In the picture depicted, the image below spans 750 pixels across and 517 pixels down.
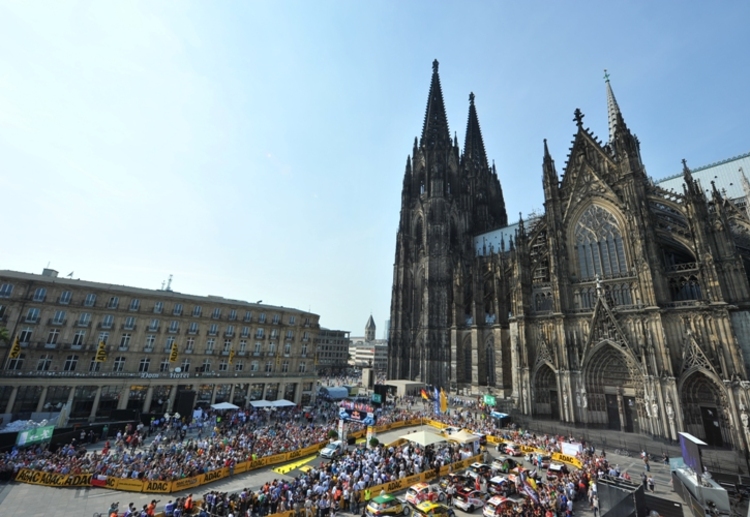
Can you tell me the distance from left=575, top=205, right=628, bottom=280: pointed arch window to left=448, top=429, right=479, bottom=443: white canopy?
21386 mm

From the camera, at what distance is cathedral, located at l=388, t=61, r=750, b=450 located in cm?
2669

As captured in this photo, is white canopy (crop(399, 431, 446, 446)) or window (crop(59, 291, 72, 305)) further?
window (crop(59, 291, 72, 305))

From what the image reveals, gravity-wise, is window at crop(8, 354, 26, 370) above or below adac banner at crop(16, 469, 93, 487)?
above

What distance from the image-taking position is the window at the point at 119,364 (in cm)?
3572

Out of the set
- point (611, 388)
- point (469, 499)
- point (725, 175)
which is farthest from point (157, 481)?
point (725, 175)

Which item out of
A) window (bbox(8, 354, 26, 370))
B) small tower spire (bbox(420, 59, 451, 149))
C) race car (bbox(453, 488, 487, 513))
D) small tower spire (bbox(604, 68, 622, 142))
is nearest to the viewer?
race car (bbox(453, 488, 487, 513))

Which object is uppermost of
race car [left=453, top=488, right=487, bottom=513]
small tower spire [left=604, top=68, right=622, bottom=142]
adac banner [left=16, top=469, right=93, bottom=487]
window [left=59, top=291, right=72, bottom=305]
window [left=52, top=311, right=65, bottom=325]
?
small tower spire [left=604, top=68, right=622, bottom=142]

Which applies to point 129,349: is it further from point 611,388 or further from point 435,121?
point 435,121

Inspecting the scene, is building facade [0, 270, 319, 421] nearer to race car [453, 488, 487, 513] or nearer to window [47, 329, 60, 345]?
window [47, 329, 60, 345]

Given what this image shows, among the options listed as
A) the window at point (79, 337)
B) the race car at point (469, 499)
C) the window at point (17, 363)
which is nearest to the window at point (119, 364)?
the window at point (79, 337)

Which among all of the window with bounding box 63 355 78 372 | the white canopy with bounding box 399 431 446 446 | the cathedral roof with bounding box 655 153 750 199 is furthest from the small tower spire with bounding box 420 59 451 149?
the window with bounding box 63 355 78 372

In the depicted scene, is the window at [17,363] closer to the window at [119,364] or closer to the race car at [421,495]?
the window at [119,364]

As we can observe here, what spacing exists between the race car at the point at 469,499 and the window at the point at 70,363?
3765 centimetres

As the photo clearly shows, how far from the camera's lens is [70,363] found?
111 feet
